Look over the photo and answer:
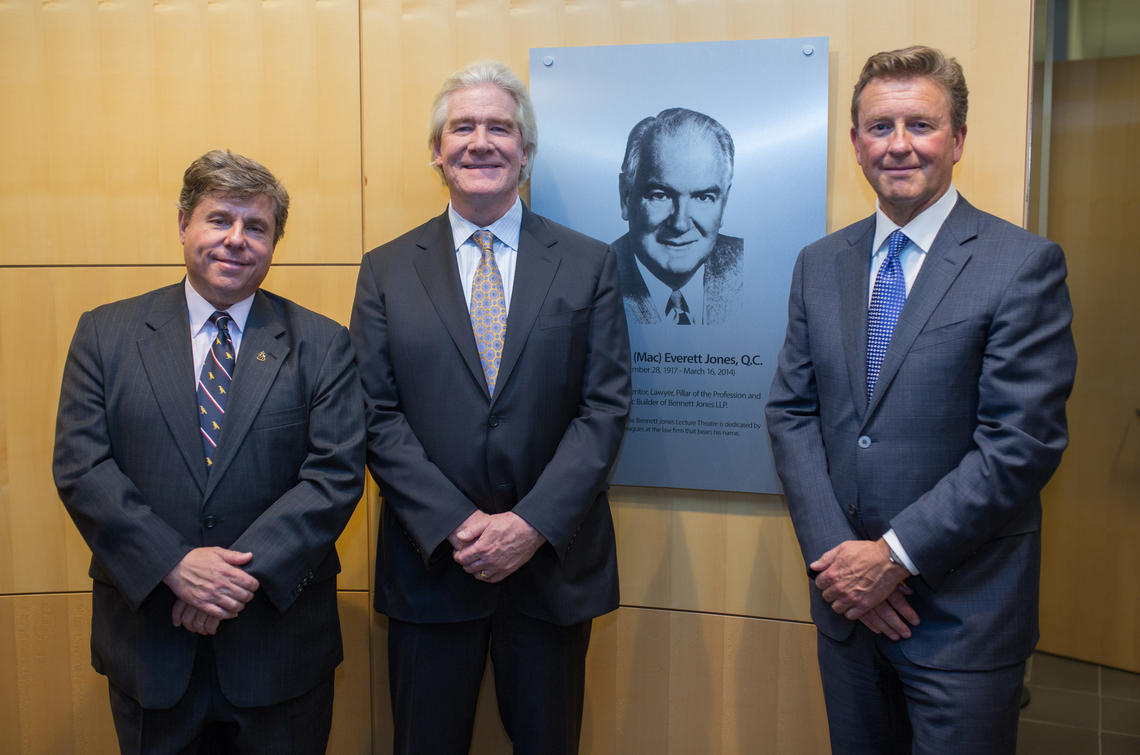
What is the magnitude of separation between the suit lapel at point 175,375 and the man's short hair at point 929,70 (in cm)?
176

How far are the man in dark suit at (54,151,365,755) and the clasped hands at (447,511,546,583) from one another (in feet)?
0.96

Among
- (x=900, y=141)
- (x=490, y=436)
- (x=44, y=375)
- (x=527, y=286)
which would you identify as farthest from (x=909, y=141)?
(x=44, y=375)

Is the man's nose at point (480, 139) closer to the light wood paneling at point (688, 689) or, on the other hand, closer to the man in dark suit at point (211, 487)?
the man in dark suit at point (211, 487)

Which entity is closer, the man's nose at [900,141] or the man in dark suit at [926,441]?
the man in dark suit at [926,441]

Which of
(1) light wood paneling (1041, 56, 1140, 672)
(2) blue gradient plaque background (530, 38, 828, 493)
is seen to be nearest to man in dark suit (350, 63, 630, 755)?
(2) blue gradient plaque background (530, 38, 828, 493)

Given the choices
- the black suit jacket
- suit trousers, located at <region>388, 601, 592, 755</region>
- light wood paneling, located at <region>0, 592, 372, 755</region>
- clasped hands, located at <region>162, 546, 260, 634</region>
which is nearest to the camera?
clasped hands, located at <region>162, 546, 260, 634</region>

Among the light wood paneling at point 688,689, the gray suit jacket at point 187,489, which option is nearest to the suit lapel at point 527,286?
the gray suit jacket at point 187,489

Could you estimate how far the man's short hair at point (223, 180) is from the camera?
1959 mm

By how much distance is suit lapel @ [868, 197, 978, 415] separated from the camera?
1.81 m

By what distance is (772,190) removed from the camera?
255 cm

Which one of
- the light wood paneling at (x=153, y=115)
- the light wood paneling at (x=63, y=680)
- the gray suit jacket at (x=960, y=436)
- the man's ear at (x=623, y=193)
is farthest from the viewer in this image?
the light wood paneling at (x=63, y=680)

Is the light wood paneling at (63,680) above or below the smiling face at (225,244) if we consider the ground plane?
below

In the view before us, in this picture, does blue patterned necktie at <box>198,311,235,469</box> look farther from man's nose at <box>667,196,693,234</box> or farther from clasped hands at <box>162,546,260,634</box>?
man's nose at <box>667,196,693,234</box>

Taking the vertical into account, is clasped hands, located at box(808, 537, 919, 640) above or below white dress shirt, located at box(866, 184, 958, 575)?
below
